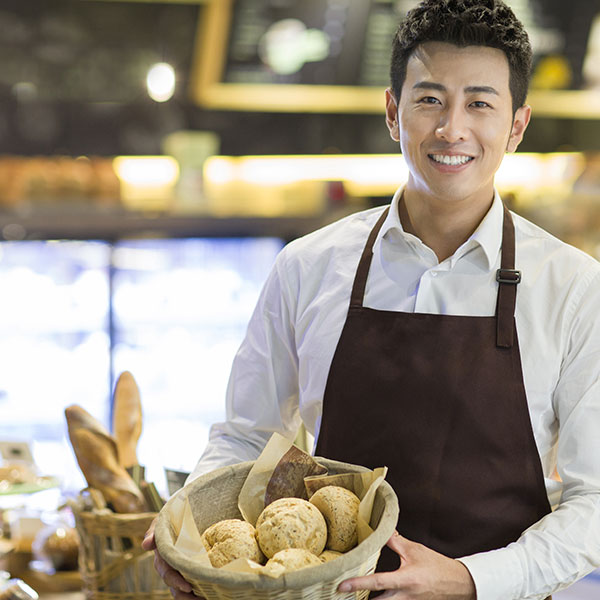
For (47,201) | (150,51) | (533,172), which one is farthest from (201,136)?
(533,172)

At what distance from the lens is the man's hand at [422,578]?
43.5 inches

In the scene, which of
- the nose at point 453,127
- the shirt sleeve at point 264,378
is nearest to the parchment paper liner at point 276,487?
the shirt sleeve at point 264,378

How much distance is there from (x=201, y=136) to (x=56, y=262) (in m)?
1.08

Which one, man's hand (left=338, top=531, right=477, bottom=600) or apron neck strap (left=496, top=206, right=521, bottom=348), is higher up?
apron neck strap (left=496, top=206, right=521, bottom=348)

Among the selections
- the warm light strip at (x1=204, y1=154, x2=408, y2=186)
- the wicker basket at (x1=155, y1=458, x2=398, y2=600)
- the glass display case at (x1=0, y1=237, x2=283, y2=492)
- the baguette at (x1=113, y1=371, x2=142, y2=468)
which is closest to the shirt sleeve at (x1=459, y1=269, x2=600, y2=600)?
the wicker basket at (x1=155, y1=458, x2=398, y2=600)

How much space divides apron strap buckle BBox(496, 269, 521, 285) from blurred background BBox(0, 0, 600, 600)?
1792 millimetres

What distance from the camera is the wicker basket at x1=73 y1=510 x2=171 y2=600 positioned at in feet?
5.32

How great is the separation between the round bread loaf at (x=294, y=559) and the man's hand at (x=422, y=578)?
0.08 m

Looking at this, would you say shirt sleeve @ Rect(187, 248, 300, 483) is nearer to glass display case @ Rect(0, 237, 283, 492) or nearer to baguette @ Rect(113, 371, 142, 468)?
baguette @ Rect(113, 371, 142, 468)

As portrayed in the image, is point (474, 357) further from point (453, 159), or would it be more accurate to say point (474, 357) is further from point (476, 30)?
point (476, 30)

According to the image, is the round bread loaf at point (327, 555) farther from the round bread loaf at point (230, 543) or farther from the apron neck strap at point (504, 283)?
the apron neck strap at point (504, 283)

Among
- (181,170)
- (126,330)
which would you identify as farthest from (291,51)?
(126,330)

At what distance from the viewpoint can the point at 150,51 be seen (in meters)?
4.38

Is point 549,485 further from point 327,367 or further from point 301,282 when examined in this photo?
point 301,282
